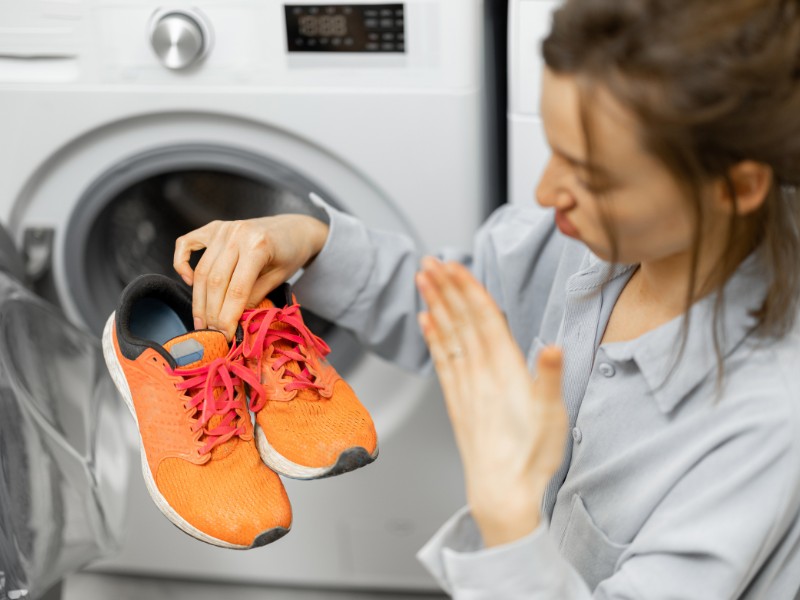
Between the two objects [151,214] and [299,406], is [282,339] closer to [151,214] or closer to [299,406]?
[299,406]

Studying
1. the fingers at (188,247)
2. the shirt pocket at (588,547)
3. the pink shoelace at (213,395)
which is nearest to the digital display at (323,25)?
the fingers at (188,247)

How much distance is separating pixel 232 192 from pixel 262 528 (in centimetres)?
49

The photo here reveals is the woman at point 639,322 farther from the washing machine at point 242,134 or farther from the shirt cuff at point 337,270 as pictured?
the washing machine at point 242,134

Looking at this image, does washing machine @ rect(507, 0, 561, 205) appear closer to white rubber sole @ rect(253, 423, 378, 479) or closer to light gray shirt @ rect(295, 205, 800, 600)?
light gray shirt @ rect(295, 205, 800, 600)

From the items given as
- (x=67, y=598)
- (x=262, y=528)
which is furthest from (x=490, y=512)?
(x=67, y=598)

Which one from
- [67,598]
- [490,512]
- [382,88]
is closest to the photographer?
[490,512]

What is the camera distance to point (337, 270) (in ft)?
2.57

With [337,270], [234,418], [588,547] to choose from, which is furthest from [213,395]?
[588,547]

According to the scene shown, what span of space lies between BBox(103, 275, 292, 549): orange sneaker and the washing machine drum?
279mm

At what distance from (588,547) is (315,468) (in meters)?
0.21

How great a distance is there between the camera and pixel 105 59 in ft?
2.86

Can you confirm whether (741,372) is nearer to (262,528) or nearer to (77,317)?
(262,528)

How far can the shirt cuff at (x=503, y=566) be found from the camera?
51 cm

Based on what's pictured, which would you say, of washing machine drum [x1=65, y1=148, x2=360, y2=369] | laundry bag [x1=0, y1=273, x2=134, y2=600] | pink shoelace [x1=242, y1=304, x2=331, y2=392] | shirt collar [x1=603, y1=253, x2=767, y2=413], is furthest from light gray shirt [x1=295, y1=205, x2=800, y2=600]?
laundry bag [x1=0, y1=273, x2=134, y2=600]
